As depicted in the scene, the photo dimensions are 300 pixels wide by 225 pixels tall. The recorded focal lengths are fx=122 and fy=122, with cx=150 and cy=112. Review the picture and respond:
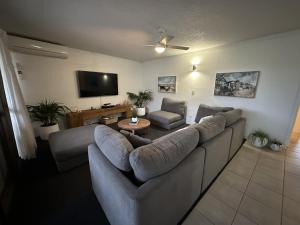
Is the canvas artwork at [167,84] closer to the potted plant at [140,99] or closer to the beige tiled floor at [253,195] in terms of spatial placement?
the potted plant at [140,99]

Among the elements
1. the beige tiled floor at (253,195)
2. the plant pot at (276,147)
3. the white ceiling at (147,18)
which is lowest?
the beige tiled floor at (253,195)

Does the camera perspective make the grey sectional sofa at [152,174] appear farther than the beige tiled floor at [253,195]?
No

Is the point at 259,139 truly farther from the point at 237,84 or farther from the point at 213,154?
Result: the point at 213,154

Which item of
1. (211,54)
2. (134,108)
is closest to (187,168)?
(211,54)

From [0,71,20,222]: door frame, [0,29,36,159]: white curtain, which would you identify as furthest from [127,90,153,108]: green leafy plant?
[0,71,20,222]: door frame

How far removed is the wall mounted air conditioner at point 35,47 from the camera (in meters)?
2.48

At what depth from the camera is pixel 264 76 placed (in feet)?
8.41

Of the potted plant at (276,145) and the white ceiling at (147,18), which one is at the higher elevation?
the white ceiling at (147,18)

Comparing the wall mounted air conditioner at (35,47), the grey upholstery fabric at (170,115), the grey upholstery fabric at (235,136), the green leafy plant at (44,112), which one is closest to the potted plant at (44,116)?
the green leafy plant at (44,112)

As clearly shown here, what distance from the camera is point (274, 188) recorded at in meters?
1.59

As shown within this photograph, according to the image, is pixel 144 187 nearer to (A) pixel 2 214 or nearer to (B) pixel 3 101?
(A) pixel 2 214

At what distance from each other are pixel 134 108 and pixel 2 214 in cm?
416

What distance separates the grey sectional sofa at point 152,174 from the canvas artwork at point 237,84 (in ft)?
7.19

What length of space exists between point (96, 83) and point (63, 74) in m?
0.89
